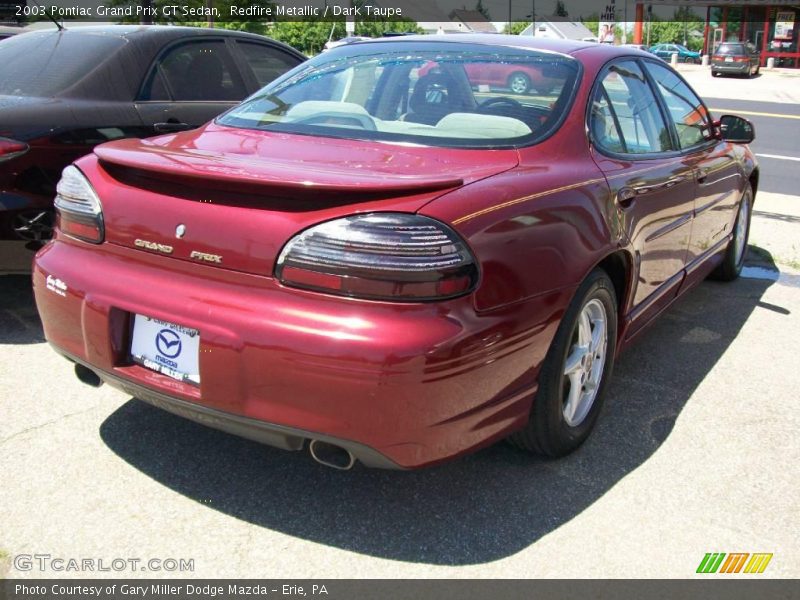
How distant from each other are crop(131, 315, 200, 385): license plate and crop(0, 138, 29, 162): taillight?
188 cm

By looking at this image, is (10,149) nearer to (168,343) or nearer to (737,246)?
(168,343)

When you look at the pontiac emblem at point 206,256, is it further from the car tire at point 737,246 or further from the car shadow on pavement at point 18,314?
the car tire at point 737,246

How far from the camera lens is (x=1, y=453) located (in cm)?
294

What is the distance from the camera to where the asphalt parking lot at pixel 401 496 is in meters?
2.44

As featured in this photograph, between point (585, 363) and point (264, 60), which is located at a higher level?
point (264, 60)

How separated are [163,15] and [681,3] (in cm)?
3039

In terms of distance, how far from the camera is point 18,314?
14.6ft

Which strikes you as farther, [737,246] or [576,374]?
[737,246]

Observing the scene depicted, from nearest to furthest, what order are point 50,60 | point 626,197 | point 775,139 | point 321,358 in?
1. point 321,358
2. point 626,197
3. point 50,60
4. point 775,139

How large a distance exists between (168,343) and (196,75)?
3129 millimetres

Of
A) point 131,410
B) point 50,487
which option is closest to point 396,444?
point 50,487

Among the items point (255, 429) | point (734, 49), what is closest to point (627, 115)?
point (255, 429)

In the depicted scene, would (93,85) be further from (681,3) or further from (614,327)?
(681,3)

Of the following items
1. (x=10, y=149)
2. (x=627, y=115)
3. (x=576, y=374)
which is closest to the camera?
(x=576, y=374)
